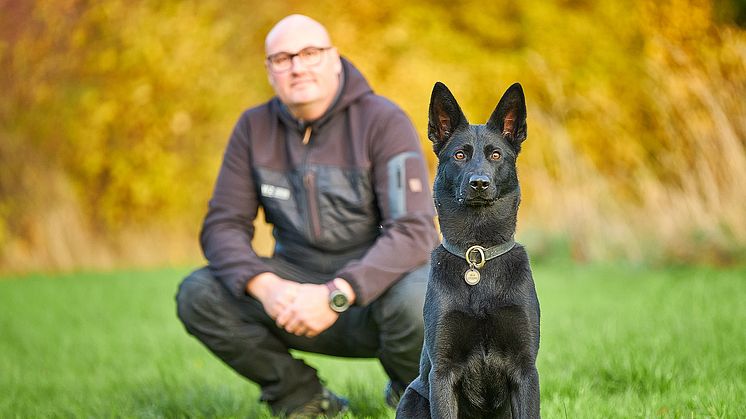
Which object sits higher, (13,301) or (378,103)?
(378,103)

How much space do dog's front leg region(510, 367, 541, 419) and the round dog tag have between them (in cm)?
29

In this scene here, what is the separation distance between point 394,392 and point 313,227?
2.46ft

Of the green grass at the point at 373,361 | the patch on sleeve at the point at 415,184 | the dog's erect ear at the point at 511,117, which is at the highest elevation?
the dog's erect ear at the point at 511,117

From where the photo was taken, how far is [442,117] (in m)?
2.84

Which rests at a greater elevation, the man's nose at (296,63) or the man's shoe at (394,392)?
the man's nose at (296,63)

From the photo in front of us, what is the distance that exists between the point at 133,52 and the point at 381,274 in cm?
922

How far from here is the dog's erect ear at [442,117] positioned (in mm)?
2793

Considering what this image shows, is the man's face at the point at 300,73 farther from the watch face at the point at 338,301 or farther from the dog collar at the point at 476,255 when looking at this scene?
the dog collar at the point at 476,255

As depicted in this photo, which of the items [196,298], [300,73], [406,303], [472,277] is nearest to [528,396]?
[472,277]

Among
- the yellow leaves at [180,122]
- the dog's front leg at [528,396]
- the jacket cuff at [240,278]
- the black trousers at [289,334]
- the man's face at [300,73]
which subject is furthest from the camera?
the yellow leaves at [180,122]

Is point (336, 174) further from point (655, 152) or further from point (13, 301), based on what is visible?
point (655, 152)

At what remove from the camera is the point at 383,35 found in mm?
13531

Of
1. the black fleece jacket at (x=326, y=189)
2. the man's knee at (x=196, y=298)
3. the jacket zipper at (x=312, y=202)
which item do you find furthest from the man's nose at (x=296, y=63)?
the man's knee at (x=196, y=298)

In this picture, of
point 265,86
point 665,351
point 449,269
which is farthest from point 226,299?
point 265,86
